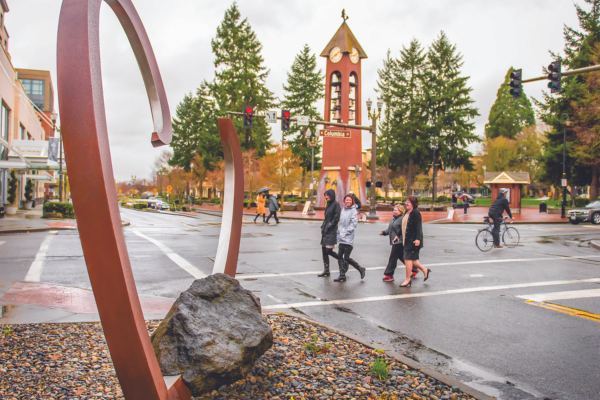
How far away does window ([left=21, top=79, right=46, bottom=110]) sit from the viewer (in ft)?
259

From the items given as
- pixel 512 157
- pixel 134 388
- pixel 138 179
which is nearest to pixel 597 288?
pixel 134 388

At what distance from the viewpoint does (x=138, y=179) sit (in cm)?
13900

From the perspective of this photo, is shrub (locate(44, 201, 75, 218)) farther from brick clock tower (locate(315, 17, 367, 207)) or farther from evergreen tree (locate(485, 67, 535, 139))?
evergreen tree (locate(485, 67, 535, 139))

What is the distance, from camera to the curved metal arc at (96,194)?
2.59 meters

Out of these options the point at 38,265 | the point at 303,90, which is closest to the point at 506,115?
the point at 303,90

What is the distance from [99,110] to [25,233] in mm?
17469

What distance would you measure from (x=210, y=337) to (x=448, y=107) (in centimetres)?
5986

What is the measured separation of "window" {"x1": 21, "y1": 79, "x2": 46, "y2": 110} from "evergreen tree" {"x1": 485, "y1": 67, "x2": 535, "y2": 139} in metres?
78.4

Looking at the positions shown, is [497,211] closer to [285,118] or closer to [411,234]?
[411,234]

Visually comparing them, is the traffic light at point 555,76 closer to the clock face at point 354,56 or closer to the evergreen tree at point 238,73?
the clock face at point 354,56

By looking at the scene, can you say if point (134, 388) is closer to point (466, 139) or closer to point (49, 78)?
point (466, 139)

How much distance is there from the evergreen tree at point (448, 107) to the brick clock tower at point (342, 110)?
20.9 m

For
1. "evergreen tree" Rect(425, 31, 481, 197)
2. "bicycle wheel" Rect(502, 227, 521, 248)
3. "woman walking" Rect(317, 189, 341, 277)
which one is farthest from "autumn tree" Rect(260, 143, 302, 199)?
"woman walking" Rect(317, 189, 341, 277)

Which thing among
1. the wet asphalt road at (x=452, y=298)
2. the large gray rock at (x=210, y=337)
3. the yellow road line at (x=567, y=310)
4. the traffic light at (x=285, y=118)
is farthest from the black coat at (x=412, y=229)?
the traffic light at (x=285, y=118)
